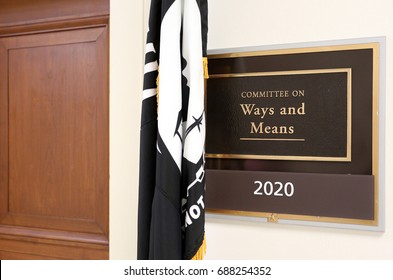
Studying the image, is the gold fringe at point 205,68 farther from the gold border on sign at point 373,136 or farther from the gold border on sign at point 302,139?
the gold border on sign at point 373,136

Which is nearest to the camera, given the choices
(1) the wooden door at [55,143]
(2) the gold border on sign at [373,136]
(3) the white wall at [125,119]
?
(2) the gold border on sign at [373,136]

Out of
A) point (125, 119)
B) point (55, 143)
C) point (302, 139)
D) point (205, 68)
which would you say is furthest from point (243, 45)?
point (55, 143)

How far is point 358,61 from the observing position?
1.18 m

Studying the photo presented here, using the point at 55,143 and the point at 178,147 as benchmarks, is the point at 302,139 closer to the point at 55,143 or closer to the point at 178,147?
the point at 178,147

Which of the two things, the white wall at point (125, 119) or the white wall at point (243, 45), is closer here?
the white wall at point (243, 45)

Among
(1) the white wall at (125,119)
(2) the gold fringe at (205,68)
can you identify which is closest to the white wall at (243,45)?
(1) the white wall at (125,119)

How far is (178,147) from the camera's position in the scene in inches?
47.8

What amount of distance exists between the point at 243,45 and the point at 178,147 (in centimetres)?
41

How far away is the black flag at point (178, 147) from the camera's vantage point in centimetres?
119

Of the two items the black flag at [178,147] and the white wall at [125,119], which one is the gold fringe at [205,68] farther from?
the white wall at [125,119]

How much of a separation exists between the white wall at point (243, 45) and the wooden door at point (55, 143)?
0.15 meters

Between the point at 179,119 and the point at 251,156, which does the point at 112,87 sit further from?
the point at 251,156

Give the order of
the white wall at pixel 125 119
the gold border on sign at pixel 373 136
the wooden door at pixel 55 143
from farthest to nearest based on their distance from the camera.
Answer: the wooden door at pixel 55 143 < the white wall at pixel 125 119 < the gold border on sign at pixel 373 136

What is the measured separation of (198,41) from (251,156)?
0.40 meters
